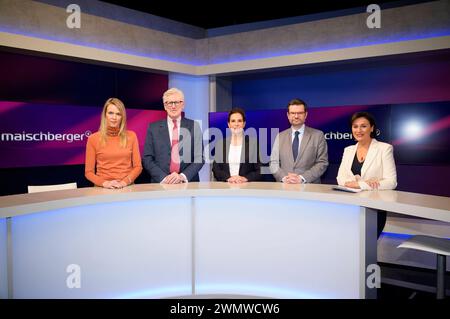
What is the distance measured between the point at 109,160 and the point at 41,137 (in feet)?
5.68

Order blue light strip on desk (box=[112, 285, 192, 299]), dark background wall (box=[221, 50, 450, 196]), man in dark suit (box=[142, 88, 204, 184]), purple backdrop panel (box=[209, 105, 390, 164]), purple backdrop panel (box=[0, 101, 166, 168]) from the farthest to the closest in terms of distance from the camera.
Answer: dark background wall (box=[221, 50, 450, 196]) < purple backdrop panel (box=[209, 105, 390, 164]) < purple backdrop panel (box=[0, 101, 166, 168]) < man in dark suit (box=[142, 88, 204, 184]) < blue light strip on desk (box=[112, 285, 192, 299])

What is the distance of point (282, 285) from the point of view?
262 centimetres

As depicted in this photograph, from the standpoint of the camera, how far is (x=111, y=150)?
2811 mm

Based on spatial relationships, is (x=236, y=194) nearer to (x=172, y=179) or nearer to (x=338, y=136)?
(x=172, y=179)

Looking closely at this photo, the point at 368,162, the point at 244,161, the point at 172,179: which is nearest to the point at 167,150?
the point at 172,179

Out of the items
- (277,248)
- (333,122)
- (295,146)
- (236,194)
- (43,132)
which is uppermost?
(333,122)

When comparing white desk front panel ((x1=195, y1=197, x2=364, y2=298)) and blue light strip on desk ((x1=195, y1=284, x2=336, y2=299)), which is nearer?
white desk front panel ((x1=195, y1=197, x2=364, y2=298))

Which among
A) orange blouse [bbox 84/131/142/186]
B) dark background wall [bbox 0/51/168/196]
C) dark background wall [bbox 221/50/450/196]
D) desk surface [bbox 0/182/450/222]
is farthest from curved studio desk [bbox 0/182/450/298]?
dark background wall [bbox 221/50/450/196]

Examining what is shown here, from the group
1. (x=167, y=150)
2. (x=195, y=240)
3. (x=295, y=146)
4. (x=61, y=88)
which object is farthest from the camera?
(x=61, y=88)

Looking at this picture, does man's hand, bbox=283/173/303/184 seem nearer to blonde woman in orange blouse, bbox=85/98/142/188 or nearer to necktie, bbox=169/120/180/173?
necktie, bbox=169/120/180/173

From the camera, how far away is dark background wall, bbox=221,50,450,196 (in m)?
4.45

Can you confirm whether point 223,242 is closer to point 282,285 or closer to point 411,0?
point 282,285
